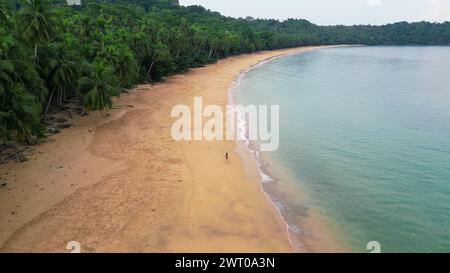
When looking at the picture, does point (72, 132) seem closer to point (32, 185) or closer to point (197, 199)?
point (32, 185)

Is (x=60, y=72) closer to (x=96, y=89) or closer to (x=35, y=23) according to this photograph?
(x=96, y=89)

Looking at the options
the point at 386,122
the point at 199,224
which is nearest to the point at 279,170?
the point at 199,224

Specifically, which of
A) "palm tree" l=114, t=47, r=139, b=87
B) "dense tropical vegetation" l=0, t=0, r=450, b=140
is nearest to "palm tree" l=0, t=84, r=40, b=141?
"dense tropical vegetation" l=0, t=0, r=450, b=140

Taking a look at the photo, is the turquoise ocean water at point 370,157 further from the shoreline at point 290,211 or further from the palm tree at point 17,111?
the palm tree at point 17,111

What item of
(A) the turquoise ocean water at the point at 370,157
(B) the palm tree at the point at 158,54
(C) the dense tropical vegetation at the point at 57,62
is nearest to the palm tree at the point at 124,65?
(C) the dense tropical vegetation at the point at 57,62

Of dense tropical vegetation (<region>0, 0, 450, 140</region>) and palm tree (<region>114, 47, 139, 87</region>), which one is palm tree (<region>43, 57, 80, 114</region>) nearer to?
dense tropical vegetation (<region>0, 0, 450, 140</region>)

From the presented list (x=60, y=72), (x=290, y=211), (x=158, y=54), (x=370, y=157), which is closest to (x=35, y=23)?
(x=60, y=72)
